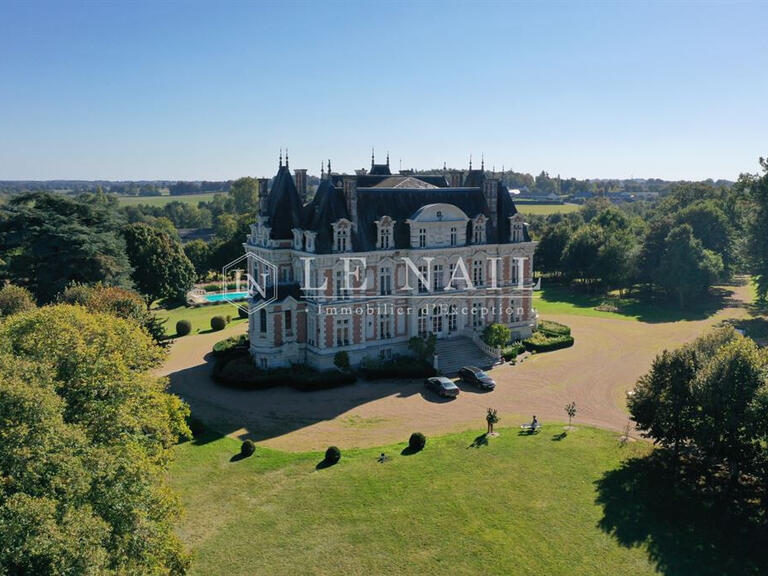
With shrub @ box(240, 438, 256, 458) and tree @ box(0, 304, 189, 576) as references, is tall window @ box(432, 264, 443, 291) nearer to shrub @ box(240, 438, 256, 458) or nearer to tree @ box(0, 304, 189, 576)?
shrub @ box(240, 438, 256, 458)

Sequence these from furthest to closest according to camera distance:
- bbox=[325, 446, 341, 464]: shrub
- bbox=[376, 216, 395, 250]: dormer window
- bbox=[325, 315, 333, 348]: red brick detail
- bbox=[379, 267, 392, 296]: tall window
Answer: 1. bbox=[379, 267, 392, 296]: tall window
2. bbox=[376, 216, 395, 250]: dormer window
3. bbox=[325, 315, 333, 348]: red brick detail
4. bbox=[325, 446, 341, 464]: shrub

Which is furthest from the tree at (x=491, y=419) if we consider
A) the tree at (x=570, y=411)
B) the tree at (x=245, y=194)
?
the tree at (x=245, y=194)

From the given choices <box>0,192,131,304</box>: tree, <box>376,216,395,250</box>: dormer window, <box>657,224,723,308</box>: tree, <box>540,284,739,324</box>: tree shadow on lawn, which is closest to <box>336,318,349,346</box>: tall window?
<box>376,216,395,250</box>: dormer window

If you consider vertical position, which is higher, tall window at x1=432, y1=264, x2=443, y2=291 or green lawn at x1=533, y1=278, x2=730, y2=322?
tall window at x1=432, y1=264, x2=443, y2=291

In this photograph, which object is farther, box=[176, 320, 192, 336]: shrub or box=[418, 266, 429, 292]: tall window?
box=[176, 320, 192, 336]: shrub

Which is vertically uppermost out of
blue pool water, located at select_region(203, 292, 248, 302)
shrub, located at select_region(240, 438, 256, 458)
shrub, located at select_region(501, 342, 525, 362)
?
blue pool water, located at select_region(203, 292, 248, 302)

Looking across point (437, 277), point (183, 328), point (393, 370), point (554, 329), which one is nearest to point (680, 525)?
point (393, 370)

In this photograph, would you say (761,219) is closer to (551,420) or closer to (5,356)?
(551,420)
